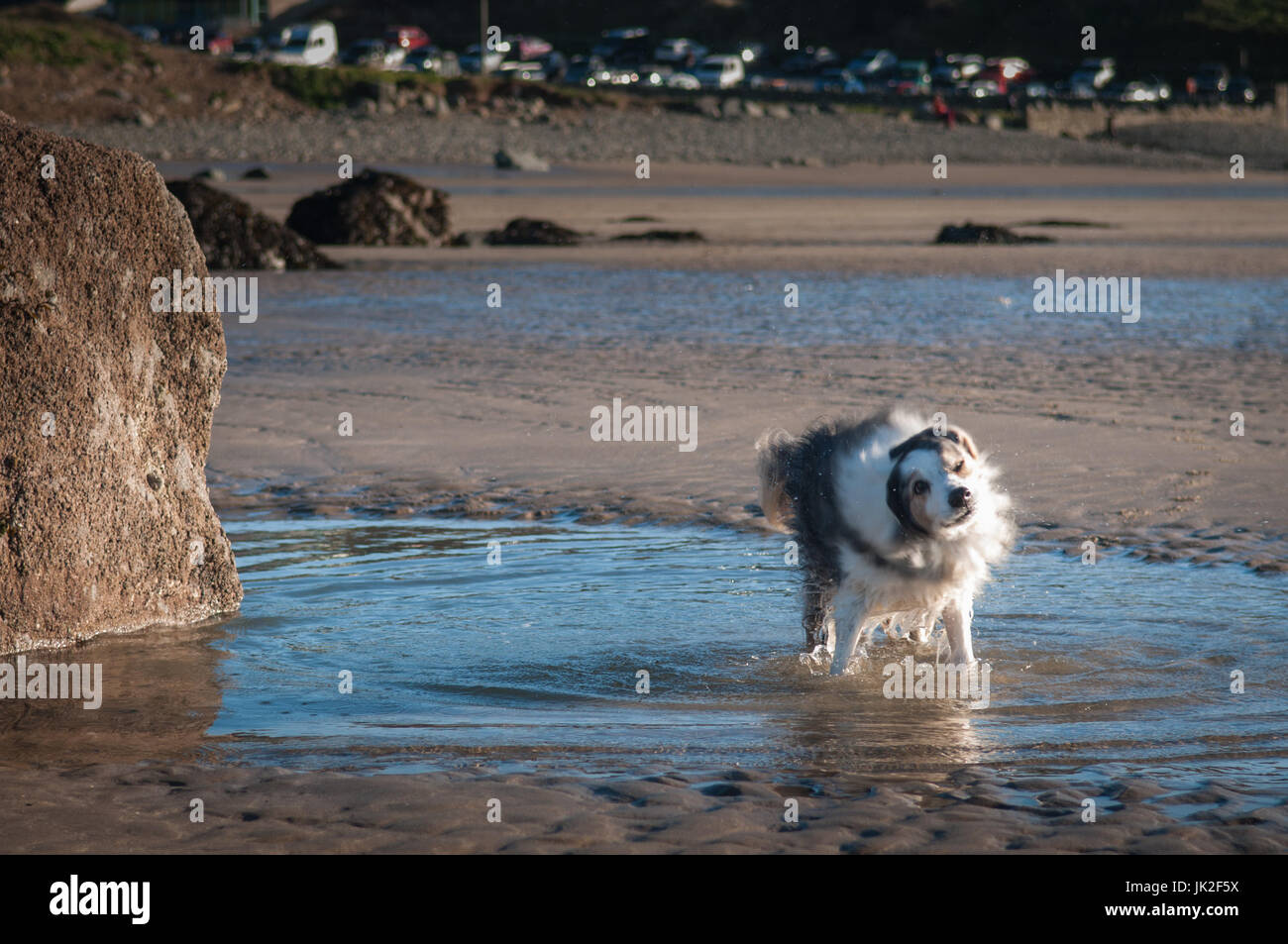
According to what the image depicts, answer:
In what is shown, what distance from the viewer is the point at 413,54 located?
251ft

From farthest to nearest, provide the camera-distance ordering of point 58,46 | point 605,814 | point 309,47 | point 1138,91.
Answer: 1. point 309,47
2. point 1138,91
3. point 58,46
4. point 605,814

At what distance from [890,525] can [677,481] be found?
A: 4.47m

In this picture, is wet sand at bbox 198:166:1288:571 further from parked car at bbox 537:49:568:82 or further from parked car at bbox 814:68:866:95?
parked car at bbox 537:49:568:82

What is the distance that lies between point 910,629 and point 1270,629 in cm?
163

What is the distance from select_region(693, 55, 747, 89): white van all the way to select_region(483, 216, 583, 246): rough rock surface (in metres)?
42.8

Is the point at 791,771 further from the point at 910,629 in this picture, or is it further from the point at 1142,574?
the point at 1142,574

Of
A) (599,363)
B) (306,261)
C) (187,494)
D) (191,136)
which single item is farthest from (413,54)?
(187,494)

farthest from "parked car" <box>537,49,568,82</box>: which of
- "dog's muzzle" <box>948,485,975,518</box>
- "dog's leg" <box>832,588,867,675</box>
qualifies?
"dog's muzzle" <box>948,485,975,518</box>

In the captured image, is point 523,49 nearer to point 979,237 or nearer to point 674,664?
point 979,237

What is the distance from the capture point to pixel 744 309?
1936 centimetres

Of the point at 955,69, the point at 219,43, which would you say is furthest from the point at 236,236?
the point at 955,69

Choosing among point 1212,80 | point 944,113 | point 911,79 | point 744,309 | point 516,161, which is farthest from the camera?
point 1212,80

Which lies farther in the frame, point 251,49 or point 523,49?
point 523,49

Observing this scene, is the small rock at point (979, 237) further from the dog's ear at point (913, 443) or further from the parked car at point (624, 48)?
the parked car at point (624, 48)
